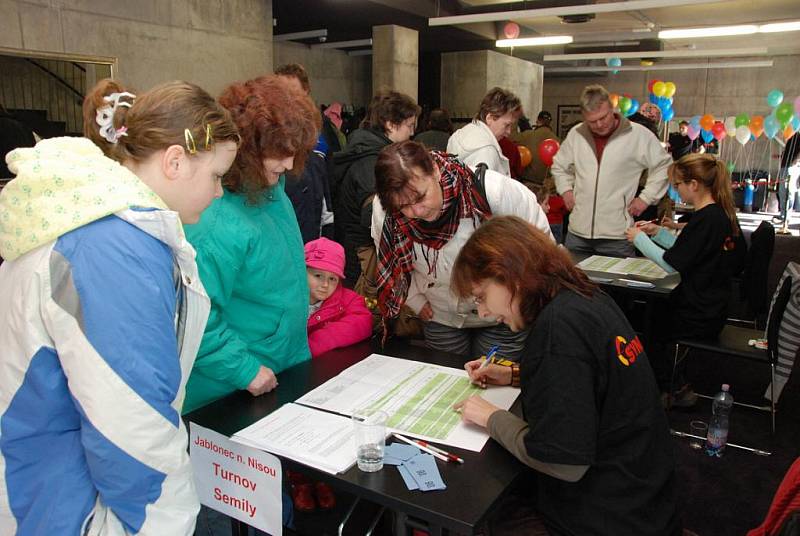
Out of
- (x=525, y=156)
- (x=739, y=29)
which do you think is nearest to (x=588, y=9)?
(x=525, y=156)

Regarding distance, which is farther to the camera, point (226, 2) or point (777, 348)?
point (226, 2)

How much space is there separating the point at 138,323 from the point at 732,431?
10.3ft

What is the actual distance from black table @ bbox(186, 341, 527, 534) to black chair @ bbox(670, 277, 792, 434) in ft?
5.93

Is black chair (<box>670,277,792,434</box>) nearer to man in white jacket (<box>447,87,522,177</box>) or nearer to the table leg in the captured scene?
man in white jacket (<box>447,87,522,177</box>)

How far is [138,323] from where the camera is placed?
940mm

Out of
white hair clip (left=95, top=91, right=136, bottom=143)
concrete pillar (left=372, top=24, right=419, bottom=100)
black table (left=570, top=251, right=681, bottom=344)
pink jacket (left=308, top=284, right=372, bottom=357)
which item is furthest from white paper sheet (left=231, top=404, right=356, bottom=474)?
concrete pillar (left=372, top=24, right=419, bottom=100)

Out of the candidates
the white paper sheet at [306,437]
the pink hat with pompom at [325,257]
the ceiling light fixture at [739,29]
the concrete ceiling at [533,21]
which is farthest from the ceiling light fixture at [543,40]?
the white paper sheet at [306,437]

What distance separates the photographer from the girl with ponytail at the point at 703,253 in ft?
9.99

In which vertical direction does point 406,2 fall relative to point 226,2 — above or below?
above

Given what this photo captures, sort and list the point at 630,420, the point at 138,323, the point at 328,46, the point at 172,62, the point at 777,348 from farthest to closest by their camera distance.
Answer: the point at 328,46, the point at 172,62, the point at 777,348, the point at 630,420, the point at 138,323

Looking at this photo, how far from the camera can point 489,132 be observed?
3.45 m

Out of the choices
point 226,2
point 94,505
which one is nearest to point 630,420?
point 94,505

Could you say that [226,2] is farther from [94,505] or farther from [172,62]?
[94,505]

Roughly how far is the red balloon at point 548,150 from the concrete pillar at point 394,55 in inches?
131
